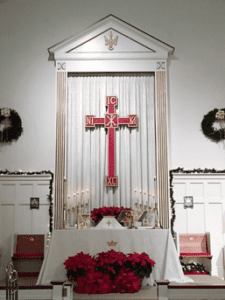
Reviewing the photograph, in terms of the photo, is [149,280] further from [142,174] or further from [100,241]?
[142,174]

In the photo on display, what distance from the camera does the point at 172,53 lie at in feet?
28.0

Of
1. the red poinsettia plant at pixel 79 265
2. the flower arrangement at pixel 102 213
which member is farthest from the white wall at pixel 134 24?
the red poinsettia plant at pixel 79 265

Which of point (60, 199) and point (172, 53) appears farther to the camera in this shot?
point (172, 53)

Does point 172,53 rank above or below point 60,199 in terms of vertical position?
above

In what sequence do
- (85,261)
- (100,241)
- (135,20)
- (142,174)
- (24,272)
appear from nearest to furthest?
(85,261) < (100,241) < (24,272) < (142,174) < (135,20)

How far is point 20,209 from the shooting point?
7.90 metres

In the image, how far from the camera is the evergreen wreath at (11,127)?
8.17 metres

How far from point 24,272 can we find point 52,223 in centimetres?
105

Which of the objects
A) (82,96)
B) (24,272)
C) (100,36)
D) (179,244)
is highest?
Answer: (100,36)

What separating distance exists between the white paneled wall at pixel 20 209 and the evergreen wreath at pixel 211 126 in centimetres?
339

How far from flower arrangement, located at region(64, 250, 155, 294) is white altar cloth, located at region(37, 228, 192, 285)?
0.75 ft

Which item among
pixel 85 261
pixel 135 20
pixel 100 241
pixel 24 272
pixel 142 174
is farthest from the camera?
pixel 135 20

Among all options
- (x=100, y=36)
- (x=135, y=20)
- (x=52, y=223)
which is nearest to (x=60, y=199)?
(x=52, y=223)

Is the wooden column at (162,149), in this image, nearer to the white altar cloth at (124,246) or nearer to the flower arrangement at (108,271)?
the white altar cloth at (124,246)
